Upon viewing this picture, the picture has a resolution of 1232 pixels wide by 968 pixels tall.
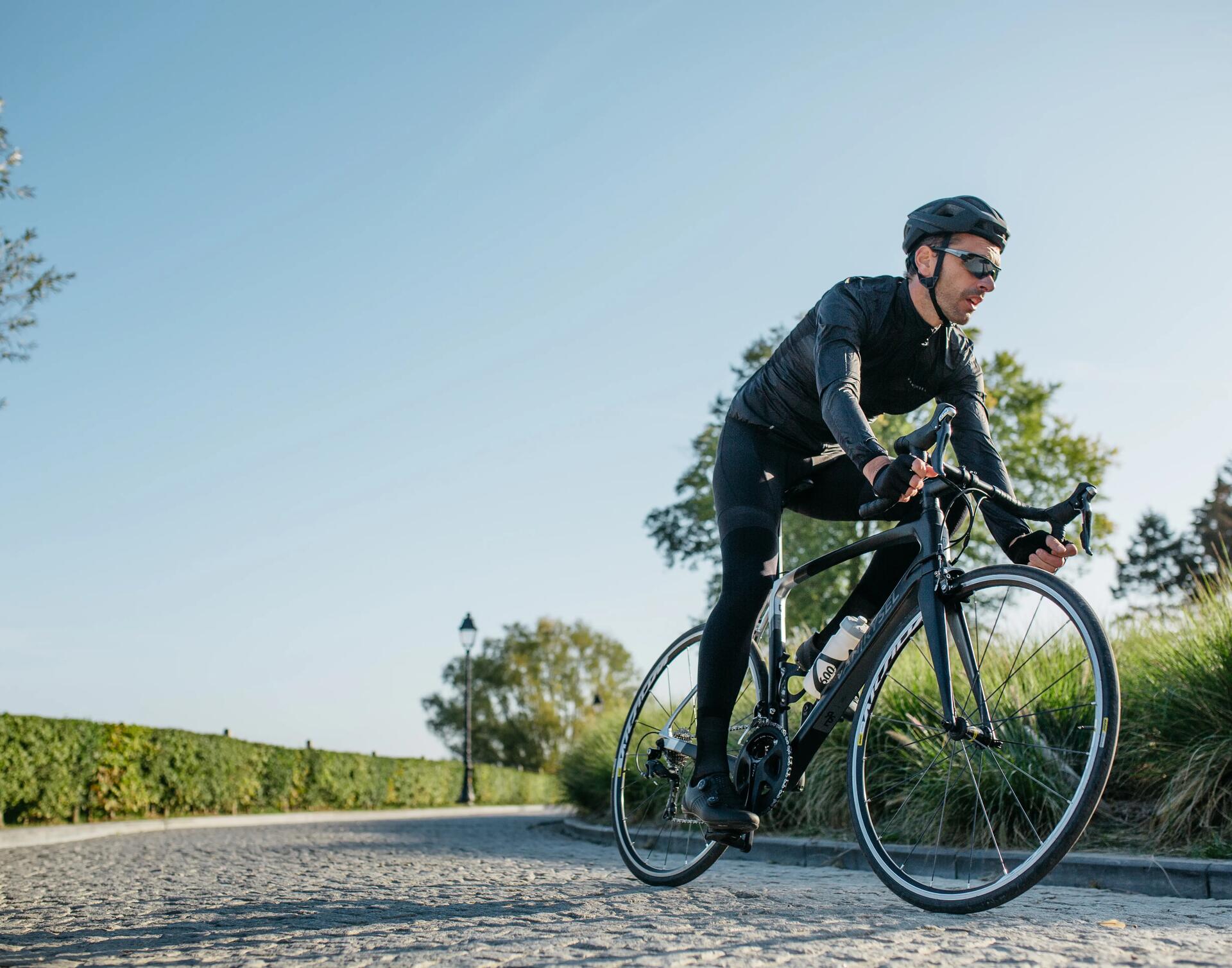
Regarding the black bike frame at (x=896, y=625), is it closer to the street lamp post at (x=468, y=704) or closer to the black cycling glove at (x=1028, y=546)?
the black cycling glove at (x=1028, y=546)

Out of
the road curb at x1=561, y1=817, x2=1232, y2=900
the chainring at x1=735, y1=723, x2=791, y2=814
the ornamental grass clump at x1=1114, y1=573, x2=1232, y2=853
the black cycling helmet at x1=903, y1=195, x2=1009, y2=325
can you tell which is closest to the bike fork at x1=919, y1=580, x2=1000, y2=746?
the chainring at x1=735, y1=723, x2=791, y2=814

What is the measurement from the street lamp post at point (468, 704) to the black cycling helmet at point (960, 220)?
25.6m

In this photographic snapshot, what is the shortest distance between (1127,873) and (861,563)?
65.1 ft

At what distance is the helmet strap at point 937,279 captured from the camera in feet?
11.7

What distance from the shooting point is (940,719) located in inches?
173

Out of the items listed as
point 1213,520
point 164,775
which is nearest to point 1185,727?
point 164,775

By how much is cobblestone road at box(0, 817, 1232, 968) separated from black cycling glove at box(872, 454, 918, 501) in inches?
45.5

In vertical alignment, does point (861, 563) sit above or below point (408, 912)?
above

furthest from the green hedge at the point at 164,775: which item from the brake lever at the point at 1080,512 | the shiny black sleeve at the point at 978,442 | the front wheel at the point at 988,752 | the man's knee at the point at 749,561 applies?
the brake lever at the point at 1080,512

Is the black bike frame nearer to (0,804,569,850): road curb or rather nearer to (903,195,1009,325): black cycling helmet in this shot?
(903,195,1009,325): black cycling helmet

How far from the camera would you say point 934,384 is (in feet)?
12.8

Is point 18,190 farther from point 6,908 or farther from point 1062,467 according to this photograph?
point 1062,467

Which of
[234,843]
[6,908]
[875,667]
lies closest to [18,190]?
[234,843]

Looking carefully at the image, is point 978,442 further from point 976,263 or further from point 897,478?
point 897,478
